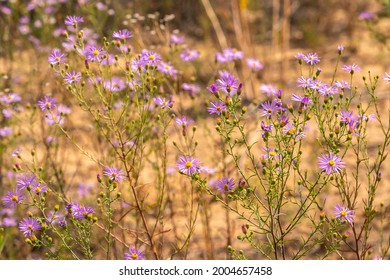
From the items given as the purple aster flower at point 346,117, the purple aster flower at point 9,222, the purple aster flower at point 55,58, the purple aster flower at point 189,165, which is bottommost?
the purple aster flower at point 189,165

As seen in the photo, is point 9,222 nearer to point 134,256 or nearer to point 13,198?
point 13,198

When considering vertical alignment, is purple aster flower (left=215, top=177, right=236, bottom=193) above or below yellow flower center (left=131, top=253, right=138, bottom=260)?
above

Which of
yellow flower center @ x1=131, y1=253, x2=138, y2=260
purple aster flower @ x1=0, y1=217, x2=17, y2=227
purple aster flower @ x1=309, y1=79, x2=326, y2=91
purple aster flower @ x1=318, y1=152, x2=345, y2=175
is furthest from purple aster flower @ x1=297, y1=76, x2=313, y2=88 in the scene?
purple aster flower @ x1=0, y1=217, x2=17, y2=227

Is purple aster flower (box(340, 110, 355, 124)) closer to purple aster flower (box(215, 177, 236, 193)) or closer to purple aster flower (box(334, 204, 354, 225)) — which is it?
purple aster flower (box(334, 204, 354, 225))

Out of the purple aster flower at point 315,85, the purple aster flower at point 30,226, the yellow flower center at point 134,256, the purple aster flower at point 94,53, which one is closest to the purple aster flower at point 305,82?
the purple aster flower at point 315,85

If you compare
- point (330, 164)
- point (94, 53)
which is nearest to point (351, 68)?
point (330, 164)

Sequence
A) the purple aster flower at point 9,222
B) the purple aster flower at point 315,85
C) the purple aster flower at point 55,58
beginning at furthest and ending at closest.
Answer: the purple aster flower at point 9,222, the purple aster flower at point 55,58, the purple aster flower at point 315,85

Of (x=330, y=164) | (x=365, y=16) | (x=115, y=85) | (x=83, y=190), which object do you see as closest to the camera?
(x=330, y=164)

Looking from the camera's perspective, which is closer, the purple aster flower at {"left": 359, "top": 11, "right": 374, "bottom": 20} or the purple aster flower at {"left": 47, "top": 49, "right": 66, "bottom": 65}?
the purple aster flower at {"left": 47, "top": 49, "right": 66, "bottom": 65}

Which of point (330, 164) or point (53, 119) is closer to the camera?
point (330, 164)

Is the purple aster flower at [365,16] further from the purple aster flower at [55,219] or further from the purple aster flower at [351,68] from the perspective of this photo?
the purple aster flower at [55,219]
